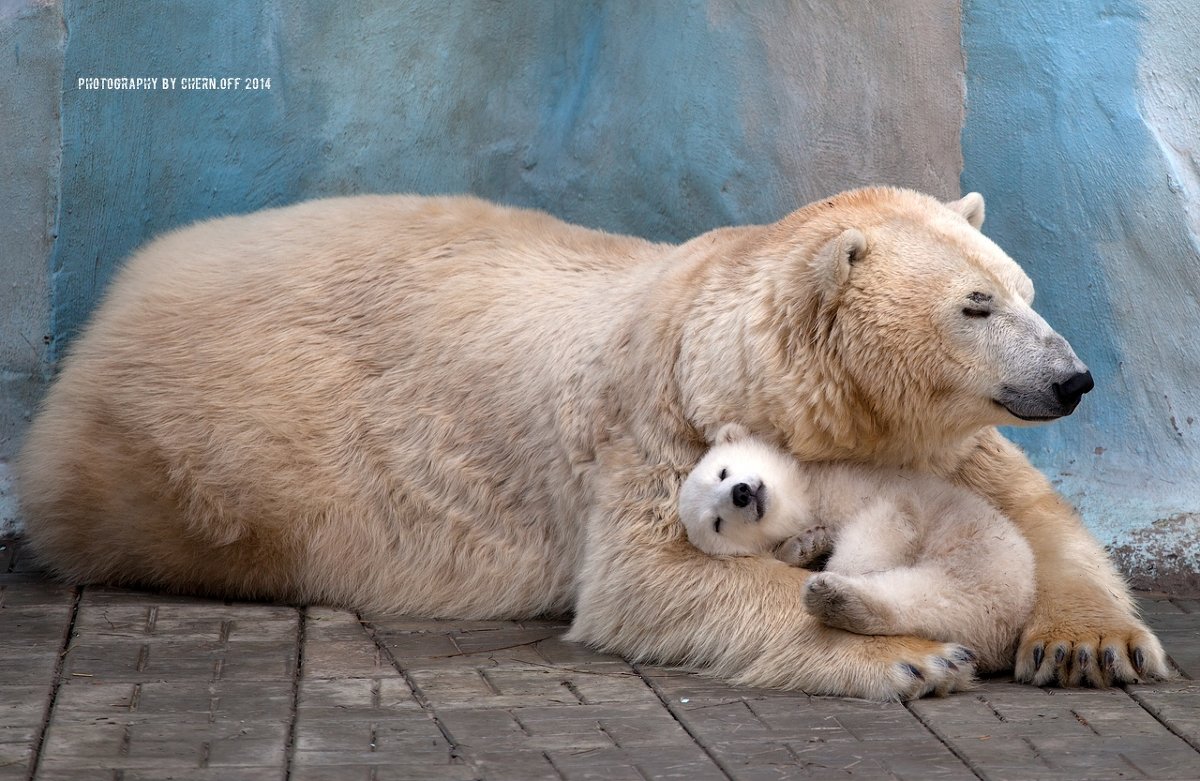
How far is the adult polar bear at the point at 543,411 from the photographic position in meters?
4.09

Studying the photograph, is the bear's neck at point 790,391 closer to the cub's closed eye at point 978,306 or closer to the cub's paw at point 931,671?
the cub's closed eye at point 978,306

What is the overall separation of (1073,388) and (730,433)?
92 cm

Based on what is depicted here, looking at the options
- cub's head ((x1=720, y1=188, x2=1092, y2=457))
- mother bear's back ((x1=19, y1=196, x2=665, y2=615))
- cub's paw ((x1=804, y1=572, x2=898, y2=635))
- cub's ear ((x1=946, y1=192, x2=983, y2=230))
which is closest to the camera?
cub's paw ((x1=804, y1=572, x2=898, y2=635))

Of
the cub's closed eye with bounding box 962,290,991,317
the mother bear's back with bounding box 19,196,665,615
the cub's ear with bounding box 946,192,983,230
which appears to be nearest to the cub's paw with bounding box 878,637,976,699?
the cub's closed eye with bounding box 962,290,991,317

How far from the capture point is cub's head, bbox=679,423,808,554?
3.99 meters

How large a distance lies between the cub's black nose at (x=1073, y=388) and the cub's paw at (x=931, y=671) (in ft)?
2.37

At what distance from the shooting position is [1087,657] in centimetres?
398

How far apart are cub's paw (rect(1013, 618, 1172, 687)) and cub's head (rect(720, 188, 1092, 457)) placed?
0.60 meters

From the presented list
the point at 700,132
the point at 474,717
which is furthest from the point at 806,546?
the point at 700,132

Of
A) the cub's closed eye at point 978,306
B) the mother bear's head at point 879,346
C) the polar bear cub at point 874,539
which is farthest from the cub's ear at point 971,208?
the polar bear cub at point 874,539

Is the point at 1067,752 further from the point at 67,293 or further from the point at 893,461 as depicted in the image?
the point at 67,293

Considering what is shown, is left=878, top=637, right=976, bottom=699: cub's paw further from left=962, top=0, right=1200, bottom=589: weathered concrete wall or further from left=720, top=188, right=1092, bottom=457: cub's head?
left=962, top=0, right=1200, bottom=589: weathered concrete wall

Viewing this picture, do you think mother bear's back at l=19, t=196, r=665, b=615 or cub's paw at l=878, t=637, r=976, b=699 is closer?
cub's paw at l=878, t=637, r=976, b=699

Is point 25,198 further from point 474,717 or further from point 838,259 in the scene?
point 838,259
